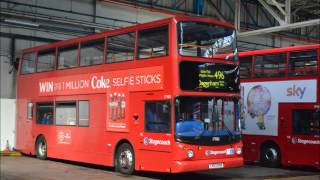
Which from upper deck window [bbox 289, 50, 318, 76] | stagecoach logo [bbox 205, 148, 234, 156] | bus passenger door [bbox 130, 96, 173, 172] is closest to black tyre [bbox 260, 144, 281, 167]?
upper deck window [bbox 289, 50, 318, 76]

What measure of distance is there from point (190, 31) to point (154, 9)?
1224cm

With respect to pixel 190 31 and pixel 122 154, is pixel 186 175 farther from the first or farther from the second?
pixel 190 31

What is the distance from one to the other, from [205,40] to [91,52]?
4.15 metres

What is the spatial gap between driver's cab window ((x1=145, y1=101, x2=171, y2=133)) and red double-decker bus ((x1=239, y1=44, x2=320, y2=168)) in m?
5.67

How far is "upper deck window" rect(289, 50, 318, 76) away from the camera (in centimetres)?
1714

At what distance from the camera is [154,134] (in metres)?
13.8

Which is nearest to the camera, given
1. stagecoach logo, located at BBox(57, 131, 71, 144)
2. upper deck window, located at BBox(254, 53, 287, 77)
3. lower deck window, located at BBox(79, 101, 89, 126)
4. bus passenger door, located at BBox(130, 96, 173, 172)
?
bus passenger door, located at BBox(130, 96, 173, 172)

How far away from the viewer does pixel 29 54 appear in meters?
19.9

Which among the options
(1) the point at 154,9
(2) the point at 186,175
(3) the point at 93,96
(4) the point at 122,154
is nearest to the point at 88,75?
(3) the point at 93,96

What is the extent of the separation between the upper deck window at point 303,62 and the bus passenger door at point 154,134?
5815mm

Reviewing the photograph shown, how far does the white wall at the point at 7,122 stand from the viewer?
2114cm

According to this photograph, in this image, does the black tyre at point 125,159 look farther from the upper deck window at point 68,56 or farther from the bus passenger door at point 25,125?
the bus passenger door at point 25,125

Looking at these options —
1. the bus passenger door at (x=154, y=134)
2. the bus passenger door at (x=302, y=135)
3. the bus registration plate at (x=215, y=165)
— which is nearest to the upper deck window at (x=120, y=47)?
the bus passenger door at (x=154, y=134)

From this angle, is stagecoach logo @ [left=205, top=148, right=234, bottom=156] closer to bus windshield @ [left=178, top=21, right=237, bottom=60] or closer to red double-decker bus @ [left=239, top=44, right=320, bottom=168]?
bus windshield @ [left=178, top=21, right=237, bottom=60]
